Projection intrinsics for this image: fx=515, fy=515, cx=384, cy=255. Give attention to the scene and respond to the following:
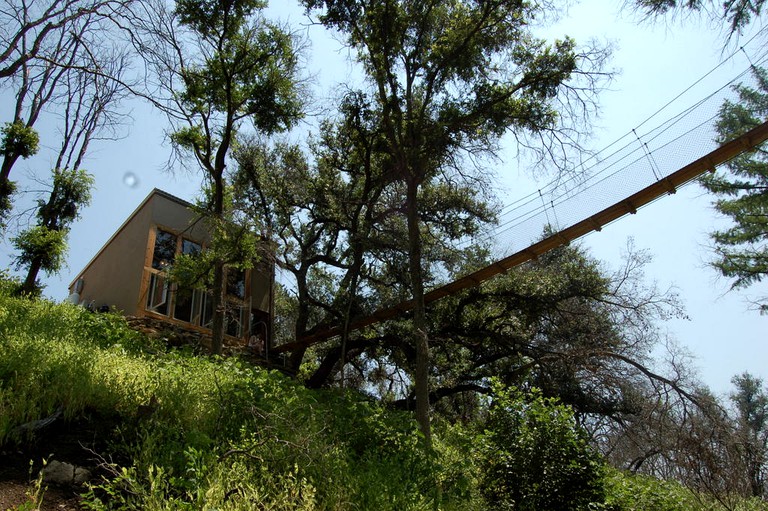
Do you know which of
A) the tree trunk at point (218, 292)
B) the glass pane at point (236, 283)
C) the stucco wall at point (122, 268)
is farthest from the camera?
the glass pane at point (236, 283)

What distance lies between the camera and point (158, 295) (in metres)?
13.1

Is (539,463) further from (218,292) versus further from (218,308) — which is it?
(218,292)

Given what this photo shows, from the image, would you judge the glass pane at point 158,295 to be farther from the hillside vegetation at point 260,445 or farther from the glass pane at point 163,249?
the hillside vegetation at point 260,445

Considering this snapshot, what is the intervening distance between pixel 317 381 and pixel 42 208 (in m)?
8.15

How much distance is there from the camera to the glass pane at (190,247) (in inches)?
555

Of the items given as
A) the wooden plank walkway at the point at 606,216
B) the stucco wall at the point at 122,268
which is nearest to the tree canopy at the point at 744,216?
the wooden plank walkway at the point at 606,216

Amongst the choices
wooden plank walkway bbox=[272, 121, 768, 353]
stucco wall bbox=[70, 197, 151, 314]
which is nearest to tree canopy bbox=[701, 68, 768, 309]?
wooden plank walkway bbox=[272, 121, 768, 353]

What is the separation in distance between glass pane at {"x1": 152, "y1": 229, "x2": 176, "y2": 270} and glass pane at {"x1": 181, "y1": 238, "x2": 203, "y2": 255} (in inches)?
10.0

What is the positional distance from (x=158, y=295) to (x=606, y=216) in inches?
419

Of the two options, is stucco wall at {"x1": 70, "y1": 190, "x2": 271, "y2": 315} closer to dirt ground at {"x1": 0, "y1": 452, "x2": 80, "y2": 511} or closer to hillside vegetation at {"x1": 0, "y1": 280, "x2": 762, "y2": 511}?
hillside vegetation at {"x1": 0, "y1": 280, "x2": 762, "y2": 511}

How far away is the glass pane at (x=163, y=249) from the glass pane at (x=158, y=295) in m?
0.34

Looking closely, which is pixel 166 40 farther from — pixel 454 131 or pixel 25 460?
pixel 25 460

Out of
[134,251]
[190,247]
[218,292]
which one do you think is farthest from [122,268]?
[218,292]

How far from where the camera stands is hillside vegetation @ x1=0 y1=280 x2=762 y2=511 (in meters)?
4.26
